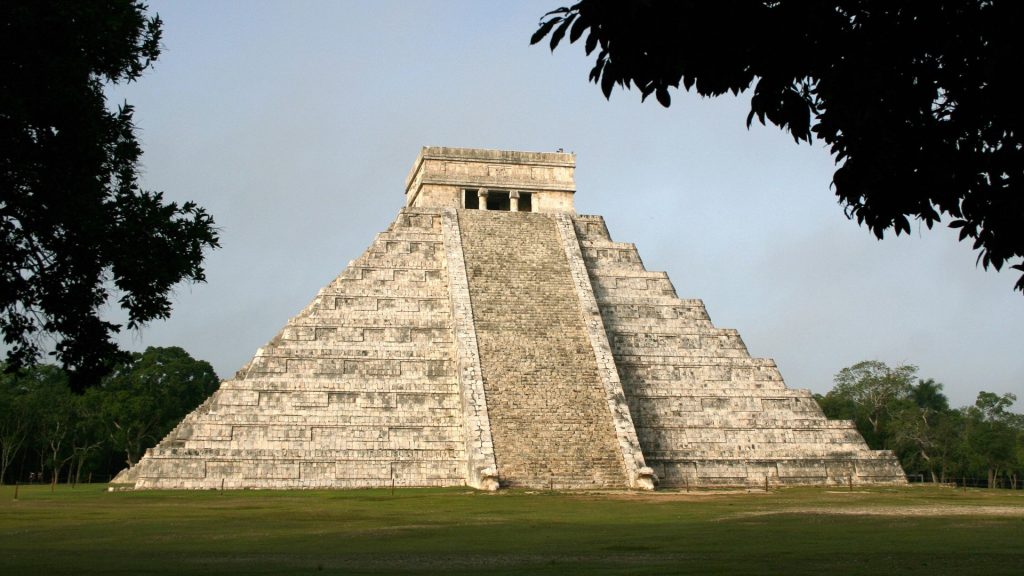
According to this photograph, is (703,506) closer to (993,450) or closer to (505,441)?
(505,441)

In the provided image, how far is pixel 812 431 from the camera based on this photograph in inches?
1164

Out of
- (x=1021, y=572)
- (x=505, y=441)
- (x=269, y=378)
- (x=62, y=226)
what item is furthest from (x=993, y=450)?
(x=62, y=226)

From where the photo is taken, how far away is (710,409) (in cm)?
2956

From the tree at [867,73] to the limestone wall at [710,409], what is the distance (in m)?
21.1

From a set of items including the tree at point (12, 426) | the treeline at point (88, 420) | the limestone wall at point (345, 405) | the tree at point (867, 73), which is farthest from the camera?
the treeline at point (88, 420)

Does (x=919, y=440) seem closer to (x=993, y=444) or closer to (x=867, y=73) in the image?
(x=993, y=444)

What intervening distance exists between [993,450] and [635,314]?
29.3 meters

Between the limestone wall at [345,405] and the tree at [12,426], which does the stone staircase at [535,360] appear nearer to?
the limestone wall at [345,405]

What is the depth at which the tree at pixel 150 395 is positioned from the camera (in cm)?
4972

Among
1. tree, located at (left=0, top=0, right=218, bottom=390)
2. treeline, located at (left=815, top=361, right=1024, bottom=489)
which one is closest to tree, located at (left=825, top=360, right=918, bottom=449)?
treeline, located at (left=815, top=361, right=1024, bottom=489)

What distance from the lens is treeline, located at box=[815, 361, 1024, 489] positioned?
2112 inches

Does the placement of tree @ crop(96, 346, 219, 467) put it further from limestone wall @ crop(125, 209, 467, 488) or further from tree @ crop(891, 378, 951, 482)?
tree @ crop(891, 378, 951, 482)

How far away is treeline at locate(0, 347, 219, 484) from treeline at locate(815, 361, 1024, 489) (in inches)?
1410

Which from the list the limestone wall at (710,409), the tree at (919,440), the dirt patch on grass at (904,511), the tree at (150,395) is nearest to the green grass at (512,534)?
the dirt patch on grass at (904,511)
